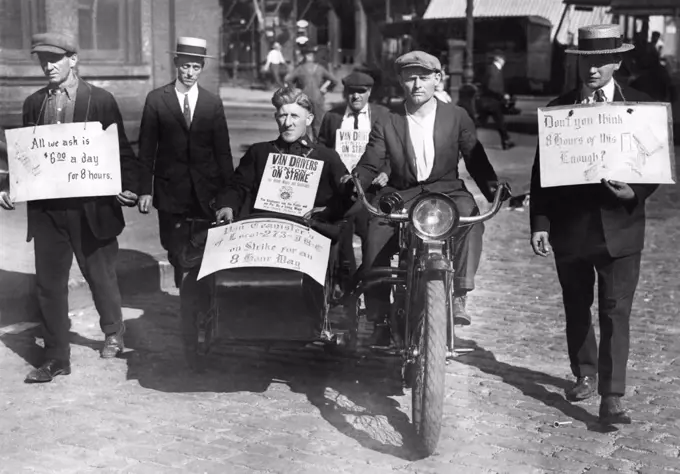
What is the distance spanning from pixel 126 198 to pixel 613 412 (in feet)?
9.77

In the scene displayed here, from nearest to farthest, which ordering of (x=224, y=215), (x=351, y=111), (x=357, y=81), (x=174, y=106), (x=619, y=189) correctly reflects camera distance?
1. (x=619, y=189)
2. (x=224, y=215)
3. (x=174, y=106)
4. (x=357, y=81)
5. (x=351, y=111)

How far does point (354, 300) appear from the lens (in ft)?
20.0

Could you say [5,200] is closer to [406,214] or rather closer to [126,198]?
[126,198]

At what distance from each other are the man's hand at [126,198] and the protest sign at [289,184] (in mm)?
802

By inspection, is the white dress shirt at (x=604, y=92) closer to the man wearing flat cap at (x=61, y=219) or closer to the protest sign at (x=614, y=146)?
the protest sign at (x=614, y=146)

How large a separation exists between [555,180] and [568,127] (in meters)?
0.28

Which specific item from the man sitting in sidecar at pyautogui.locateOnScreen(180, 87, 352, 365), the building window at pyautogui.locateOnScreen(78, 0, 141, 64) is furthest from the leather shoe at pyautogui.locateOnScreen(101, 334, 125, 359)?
the building window at pyautogui.locateOnScreen(78, 0, 141, 64)

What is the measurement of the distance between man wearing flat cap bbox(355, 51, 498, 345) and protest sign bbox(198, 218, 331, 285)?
35 cm

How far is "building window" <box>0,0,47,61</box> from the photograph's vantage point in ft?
42.5

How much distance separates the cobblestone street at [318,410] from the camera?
4.97 m

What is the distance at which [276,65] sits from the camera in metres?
40.8

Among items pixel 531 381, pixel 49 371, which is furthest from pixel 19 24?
pixel 531 381

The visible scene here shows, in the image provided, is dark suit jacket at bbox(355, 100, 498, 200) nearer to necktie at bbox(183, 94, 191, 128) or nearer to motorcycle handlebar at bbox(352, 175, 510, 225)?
motorcycle handlebar at bbox(352, 175, 510, 225)

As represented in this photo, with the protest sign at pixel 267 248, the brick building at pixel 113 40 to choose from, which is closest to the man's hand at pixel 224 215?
the protest sign at pixel 267 248
